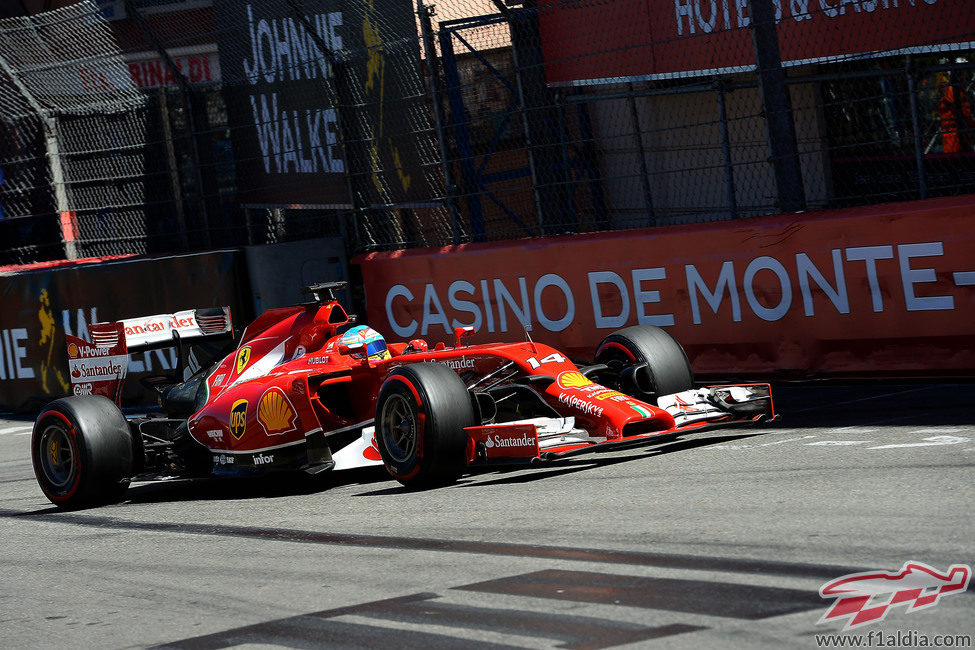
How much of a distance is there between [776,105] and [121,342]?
5251 millimetres

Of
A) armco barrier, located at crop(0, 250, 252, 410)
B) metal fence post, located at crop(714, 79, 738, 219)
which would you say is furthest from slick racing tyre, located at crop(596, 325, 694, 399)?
armco barrier, located at crop(0, 250, 252, 410)

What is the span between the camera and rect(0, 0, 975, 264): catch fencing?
11375 mm

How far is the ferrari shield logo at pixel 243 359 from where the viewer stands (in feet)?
30.0

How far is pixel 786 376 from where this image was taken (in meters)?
10.5

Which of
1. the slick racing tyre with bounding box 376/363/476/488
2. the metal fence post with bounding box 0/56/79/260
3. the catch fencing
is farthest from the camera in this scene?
the metal fence post with bounding box 0/56/79/260

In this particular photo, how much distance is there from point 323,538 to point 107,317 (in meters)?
8.49

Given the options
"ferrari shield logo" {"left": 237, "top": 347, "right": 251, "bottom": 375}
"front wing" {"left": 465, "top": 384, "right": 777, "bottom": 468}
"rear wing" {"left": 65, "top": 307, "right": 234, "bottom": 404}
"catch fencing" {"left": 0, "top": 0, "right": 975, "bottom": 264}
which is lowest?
"front wing" {"left": 465, "top": 384, "right": 777, "bottom": 468}

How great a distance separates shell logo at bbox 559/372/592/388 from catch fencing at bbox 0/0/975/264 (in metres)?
3.18

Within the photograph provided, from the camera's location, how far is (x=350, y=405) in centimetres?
860

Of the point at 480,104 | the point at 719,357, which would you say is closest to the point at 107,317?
the point at 480,104

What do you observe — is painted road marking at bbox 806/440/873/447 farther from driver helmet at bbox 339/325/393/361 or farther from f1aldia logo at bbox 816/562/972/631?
f1aldia logo at bbox 816/562/972/631

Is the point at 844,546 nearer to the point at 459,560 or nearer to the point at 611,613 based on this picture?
the point at 611,613

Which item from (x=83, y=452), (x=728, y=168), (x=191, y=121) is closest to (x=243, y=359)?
(x=83, y=452)

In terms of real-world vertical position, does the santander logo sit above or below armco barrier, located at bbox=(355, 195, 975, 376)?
below
